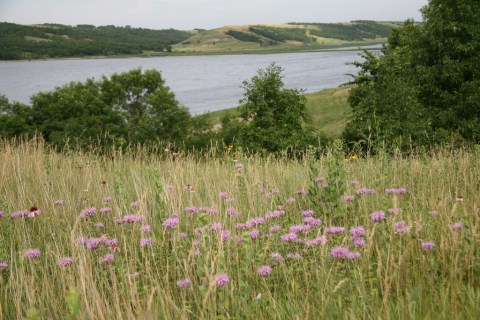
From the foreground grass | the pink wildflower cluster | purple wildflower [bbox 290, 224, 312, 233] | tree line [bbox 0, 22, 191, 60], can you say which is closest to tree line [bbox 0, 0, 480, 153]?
the foreground grass

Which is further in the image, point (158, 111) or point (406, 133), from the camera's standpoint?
point (158, 111)

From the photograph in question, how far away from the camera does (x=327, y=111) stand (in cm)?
5588

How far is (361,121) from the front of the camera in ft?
80.3

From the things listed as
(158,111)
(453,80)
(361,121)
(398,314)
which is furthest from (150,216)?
(158,111)

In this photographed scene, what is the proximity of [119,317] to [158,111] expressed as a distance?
35387 mm

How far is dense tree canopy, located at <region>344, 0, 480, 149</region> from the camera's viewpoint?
74.7 ft

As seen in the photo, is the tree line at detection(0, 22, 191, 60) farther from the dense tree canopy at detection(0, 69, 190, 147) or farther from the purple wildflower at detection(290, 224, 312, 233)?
the purple wildflower at detection(290, 224, 312, 233)

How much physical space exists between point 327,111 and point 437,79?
2932 cm

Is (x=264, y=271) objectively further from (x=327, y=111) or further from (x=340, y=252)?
(x=327, y=111)

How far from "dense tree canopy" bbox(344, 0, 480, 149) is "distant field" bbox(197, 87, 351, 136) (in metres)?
18.9

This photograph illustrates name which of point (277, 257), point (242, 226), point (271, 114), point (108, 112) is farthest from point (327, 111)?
point (277, 257)

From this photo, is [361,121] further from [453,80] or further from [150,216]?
[150,216]

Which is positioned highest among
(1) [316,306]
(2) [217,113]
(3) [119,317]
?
(3) [119,317]

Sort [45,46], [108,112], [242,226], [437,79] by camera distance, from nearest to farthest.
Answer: [242,226] → [437,79] → [108,112] → [45,46]
